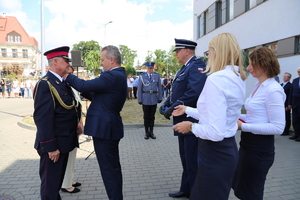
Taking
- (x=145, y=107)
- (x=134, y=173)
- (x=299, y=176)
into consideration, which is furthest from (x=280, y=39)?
(x=134, y=173)

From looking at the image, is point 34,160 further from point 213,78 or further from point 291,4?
point 291,4

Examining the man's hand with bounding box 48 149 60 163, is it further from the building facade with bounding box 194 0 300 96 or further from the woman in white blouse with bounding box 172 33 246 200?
the building facade with bounding box 194 0 300 96

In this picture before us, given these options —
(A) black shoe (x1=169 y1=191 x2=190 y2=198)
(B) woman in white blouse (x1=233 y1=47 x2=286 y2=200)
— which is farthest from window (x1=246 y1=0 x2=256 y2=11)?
(A) black shoe (x1=169 y1=191 x2=190 y2=198)

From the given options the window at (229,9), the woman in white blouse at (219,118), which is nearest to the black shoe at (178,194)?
the woman in white blouse at (219,118)

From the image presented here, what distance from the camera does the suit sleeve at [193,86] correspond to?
3.06 metres

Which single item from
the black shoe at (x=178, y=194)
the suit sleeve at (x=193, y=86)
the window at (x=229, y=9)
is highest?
the window at (x=229, y=9)

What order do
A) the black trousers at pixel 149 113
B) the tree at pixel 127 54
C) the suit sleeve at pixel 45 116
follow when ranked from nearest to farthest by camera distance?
the suit sleeve at pixel 45 116 → the black trousers at pixel 149 113 → the tree at pixel 127 54

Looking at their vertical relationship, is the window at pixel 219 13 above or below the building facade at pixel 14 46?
below

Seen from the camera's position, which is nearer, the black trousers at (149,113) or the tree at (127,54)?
the black trousers at (149,113)

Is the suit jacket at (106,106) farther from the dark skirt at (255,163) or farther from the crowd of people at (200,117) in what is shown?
the dark skirt at (255,163)

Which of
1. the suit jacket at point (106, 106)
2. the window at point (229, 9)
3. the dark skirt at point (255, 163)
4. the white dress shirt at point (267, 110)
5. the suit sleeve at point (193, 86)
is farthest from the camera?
the window at point (229, 9)

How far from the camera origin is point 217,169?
74.3 inches

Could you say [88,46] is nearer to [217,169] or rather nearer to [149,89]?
[149,89]

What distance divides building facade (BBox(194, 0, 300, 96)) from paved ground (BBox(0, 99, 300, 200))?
5143 millimetres
